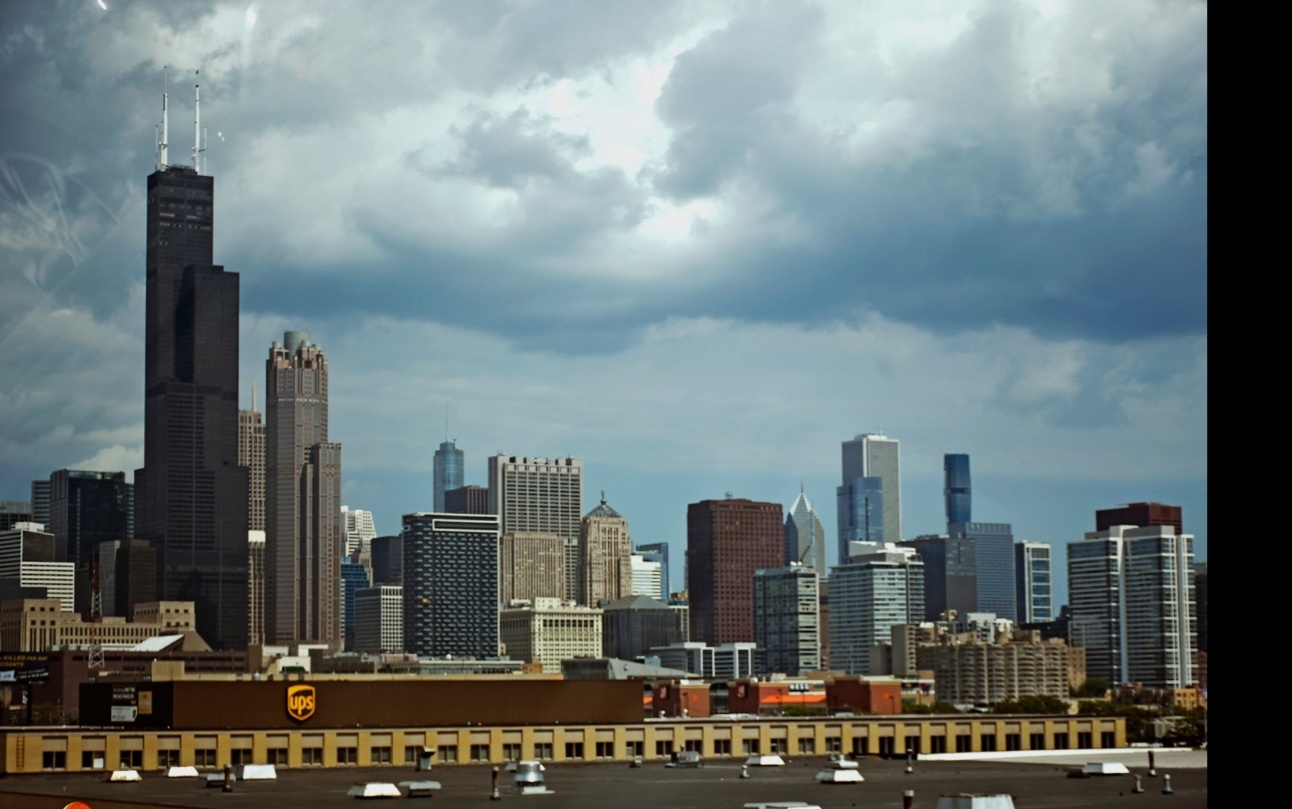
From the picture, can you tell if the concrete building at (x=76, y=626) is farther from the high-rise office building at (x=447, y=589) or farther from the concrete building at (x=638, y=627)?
the concrete building at (x=638, y=627)

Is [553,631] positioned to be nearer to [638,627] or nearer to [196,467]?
[638,627]

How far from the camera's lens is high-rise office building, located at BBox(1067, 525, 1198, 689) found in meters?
21.6

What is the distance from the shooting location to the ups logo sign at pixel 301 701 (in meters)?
37.2

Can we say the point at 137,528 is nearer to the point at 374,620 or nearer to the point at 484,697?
the point at 374,620

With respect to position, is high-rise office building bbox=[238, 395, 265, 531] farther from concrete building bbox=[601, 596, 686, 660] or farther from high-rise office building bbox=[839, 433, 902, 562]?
high-rise office building bbox=[839, 433, 902, 562]

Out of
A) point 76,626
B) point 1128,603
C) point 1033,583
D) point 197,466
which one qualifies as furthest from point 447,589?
point 1128,603

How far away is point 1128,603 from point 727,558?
315ft

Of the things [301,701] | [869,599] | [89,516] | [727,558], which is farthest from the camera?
[727,558]

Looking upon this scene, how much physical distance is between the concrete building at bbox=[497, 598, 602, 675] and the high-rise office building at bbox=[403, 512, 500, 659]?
5.70m

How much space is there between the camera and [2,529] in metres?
57.2

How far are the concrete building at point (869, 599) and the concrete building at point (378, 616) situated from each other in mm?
62745

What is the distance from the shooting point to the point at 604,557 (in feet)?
519

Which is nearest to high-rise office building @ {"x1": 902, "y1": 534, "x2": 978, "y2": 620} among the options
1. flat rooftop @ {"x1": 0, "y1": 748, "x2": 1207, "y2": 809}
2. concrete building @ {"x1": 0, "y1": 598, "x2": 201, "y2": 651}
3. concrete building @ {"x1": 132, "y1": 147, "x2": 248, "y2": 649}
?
flat rooftop @ {"x1": 0, "y1": 748, "x2": 1207, "y2": 809}
